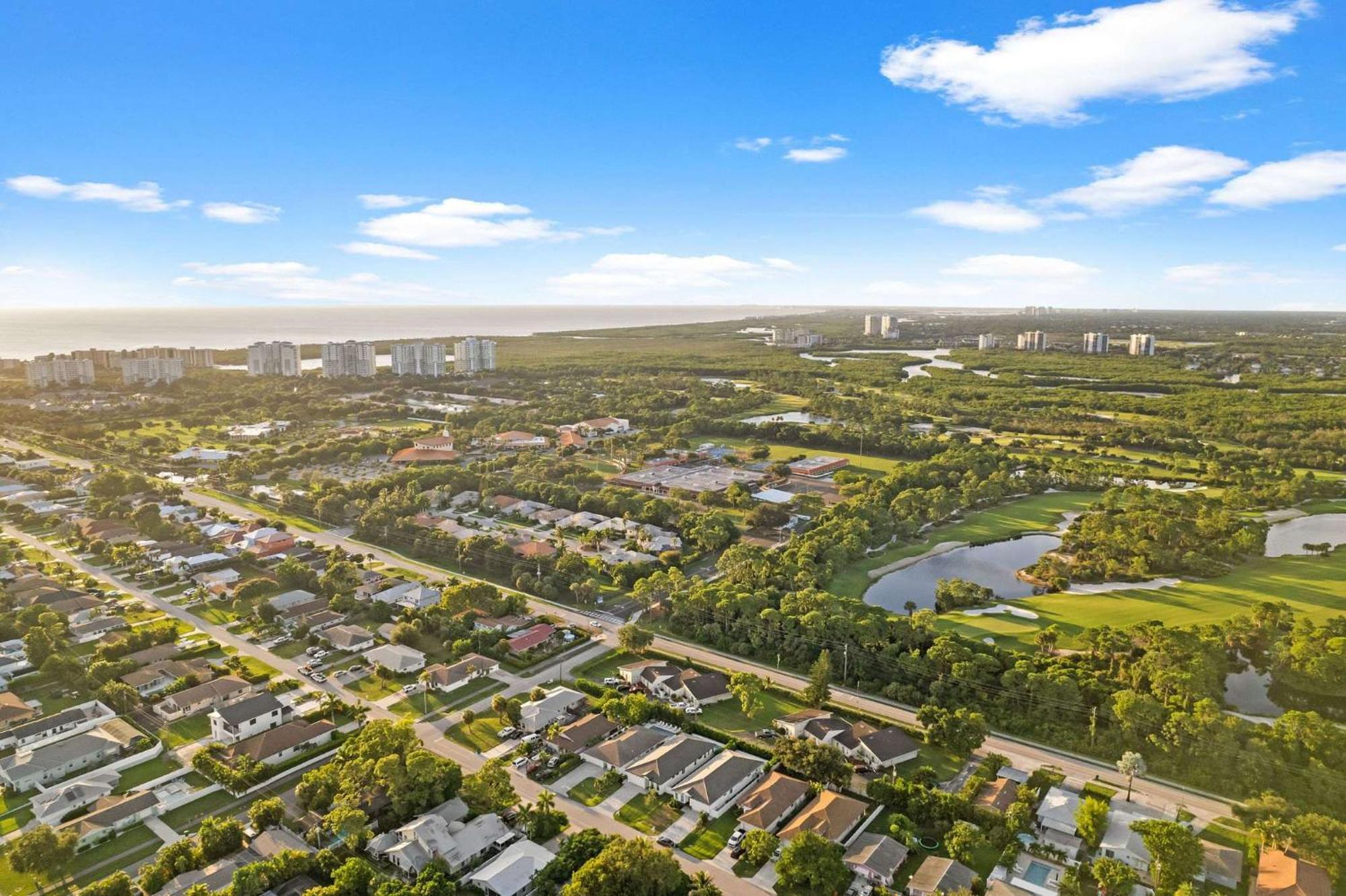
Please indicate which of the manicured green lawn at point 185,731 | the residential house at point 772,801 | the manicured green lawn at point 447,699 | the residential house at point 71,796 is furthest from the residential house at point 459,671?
the residential house at point 772,801

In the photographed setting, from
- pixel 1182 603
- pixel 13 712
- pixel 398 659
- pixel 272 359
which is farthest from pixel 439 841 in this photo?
pixel 272 359

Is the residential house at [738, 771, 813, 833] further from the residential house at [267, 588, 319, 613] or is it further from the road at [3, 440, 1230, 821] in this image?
the residential house at [267, 588, 319, 613]

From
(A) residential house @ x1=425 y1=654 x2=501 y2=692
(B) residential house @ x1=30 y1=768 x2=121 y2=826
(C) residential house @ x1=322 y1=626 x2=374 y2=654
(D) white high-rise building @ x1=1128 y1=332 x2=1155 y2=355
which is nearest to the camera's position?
(B) residential house @ x1=30 y1=768 x2=121 y2=826

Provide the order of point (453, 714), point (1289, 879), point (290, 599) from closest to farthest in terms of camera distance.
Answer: point (1289, 879) → point (453, 714) → point (290, 599)

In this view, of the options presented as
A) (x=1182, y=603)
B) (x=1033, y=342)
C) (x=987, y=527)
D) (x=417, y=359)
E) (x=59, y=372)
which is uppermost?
(x=1033, y=342)

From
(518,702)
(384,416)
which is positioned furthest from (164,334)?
(518,702)

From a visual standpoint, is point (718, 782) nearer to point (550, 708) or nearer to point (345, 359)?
point (550, 708)

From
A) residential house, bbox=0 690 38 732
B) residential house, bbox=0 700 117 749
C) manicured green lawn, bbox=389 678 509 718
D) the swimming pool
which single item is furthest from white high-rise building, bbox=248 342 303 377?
the swimming pool
